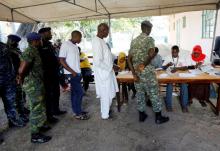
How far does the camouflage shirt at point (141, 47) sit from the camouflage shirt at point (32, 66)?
1451 mm

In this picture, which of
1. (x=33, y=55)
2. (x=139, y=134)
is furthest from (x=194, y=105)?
(x=33, y=55)

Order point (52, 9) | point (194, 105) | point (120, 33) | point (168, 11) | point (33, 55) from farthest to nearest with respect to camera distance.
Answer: point (120, 33), point (168, 11), point (52, 9), point (194, 105), point (33, 55)

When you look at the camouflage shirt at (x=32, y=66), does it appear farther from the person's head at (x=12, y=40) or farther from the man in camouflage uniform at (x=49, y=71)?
the person's head at (x=12, y=40)

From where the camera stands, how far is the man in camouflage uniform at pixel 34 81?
112 inches

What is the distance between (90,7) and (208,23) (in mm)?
6471

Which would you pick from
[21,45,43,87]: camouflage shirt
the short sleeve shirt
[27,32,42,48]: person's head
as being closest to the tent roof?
the short sleeve shirt

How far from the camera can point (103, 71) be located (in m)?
3.56

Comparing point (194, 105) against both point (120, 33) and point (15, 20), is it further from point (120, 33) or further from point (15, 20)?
point (120, 33)

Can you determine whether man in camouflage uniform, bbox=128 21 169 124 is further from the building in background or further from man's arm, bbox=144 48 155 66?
the building in background

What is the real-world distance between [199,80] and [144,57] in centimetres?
106

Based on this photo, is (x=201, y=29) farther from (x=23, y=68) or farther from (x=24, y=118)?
(x=23, y=68)

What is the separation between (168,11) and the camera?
6434 millimetres

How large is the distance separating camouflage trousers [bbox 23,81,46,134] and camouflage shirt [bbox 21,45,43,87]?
0.04 m

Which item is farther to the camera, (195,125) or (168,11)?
(168,11)
